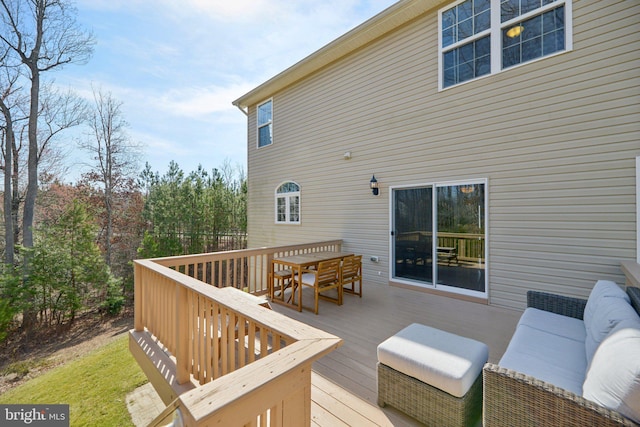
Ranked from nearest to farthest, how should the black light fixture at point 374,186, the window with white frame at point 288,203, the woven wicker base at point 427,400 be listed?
the woven wicker base at point 427,400
the black light fixture at point 374,186
the window with white frame at point 288,203

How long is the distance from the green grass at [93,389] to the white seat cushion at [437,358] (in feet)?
10.1

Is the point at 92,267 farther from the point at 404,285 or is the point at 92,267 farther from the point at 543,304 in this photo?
the point at 543,304

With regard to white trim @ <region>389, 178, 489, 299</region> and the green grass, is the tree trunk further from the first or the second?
white trim @ <region>389, 178, 489, 299</region>

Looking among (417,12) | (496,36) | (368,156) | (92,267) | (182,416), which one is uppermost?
(417,12)

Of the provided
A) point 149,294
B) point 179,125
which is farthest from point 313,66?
point 179,125

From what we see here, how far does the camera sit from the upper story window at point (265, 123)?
28.2 feet

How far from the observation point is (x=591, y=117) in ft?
12.0

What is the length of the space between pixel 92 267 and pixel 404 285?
10.8 meters

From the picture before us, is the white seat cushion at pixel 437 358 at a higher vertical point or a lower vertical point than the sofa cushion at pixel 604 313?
lower

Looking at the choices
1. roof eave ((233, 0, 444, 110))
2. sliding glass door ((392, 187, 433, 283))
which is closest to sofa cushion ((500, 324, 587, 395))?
sliding glass door ((392, 187, 433, 283))

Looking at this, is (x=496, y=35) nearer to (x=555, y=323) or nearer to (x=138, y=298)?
(x=555, y=323)

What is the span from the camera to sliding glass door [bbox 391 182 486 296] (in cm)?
454

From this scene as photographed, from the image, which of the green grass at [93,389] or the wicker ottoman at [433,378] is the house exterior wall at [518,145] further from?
the green grass at [93,389]

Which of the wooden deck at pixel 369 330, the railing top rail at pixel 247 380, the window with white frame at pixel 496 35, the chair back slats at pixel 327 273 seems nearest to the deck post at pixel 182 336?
the wooden deck at pixel 369 330
